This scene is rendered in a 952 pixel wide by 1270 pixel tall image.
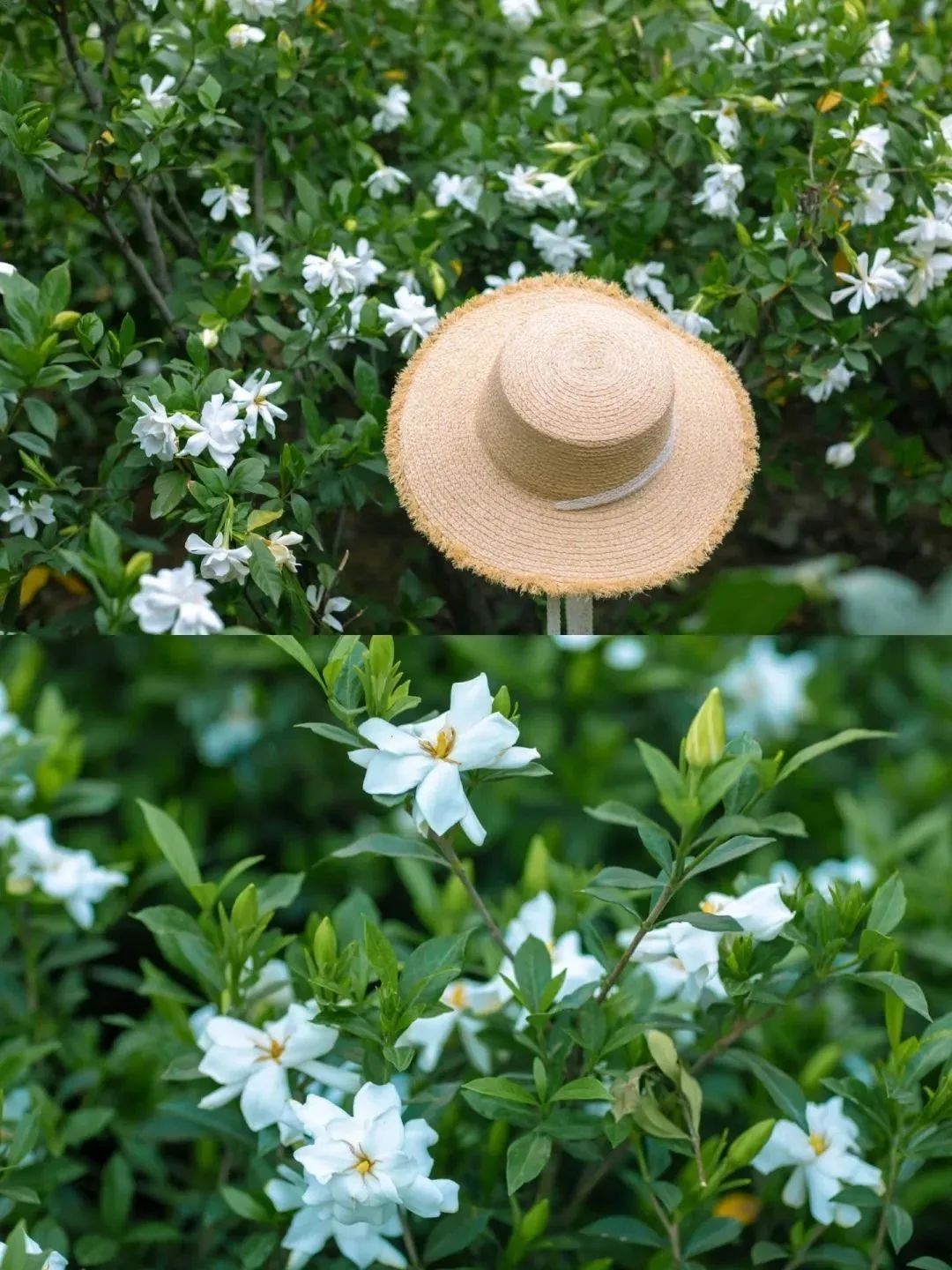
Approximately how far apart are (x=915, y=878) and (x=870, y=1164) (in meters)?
0.57

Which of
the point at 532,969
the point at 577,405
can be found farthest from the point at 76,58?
the point at 532,969

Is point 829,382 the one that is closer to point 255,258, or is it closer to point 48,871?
point 255,258

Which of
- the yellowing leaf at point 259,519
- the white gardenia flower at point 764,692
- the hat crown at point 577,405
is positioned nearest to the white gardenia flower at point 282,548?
the yellowing leaf at point 259,519

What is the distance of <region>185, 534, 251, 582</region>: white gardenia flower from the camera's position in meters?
1.53

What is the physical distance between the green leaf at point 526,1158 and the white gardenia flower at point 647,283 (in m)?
1.44

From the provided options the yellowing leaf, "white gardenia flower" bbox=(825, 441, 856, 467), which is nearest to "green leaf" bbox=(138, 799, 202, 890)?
the yellowing leaf

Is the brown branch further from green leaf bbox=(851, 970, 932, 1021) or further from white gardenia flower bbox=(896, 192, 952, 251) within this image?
green leaf bbox=(851, 970, 932, 1021)

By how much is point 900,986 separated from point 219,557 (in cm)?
86

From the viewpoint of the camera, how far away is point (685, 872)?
3.71 ft

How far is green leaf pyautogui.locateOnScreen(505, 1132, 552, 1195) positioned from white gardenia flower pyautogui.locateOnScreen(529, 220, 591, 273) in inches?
58.5

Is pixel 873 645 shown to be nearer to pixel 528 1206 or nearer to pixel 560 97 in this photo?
pixel 560 97

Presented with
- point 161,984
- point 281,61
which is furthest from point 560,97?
point 161,984

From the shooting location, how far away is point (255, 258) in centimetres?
212

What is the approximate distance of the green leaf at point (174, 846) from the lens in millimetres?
1336
